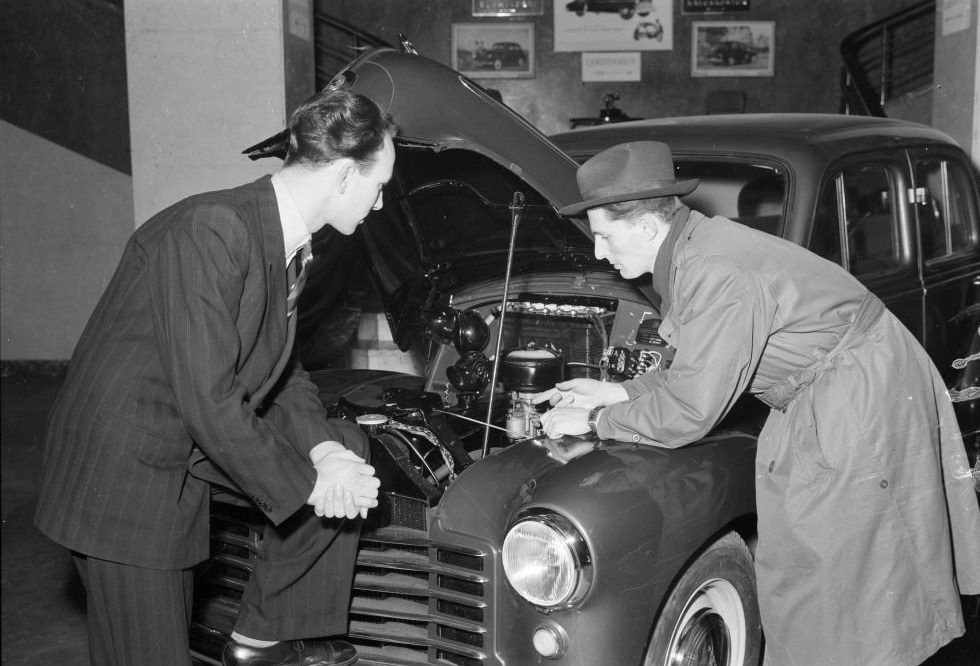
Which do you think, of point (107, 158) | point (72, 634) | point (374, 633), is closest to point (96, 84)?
point (107, 158)

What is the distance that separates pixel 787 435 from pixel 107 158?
323 inches

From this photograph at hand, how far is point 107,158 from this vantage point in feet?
28.9

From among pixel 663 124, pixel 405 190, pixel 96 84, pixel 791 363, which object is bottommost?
pixel 791 363

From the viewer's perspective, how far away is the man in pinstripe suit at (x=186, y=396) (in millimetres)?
1834

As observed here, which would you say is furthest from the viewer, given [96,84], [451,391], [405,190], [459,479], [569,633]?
[96,84]

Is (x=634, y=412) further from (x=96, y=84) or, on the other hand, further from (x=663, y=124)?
(x=96, y=84)

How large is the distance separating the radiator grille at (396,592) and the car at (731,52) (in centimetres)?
1045

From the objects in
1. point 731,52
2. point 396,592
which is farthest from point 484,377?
point 731,52

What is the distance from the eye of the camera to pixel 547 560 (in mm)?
2117

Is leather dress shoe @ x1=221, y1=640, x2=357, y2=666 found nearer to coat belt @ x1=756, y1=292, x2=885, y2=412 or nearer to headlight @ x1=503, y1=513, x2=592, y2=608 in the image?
headlight @ x1=503, y1=513, x2=592, y2=608

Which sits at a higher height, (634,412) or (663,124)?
(663,124)

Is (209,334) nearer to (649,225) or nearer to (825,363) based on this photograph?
(649,225)

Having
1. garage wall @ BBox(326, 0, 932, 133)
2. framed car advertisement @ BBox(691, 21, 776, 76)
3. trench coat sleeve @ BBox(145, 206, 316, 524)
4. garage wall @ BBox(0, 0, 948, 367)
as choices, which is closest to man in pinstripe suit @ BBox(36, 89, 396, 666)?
trench coat sleeve @ BBox(145, 206, 316, 524)

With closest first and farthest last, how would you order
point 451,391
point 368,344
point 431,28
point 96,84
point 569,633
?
point 569,633
point 451,391
point 368,344
point 96,84
point 431,28
